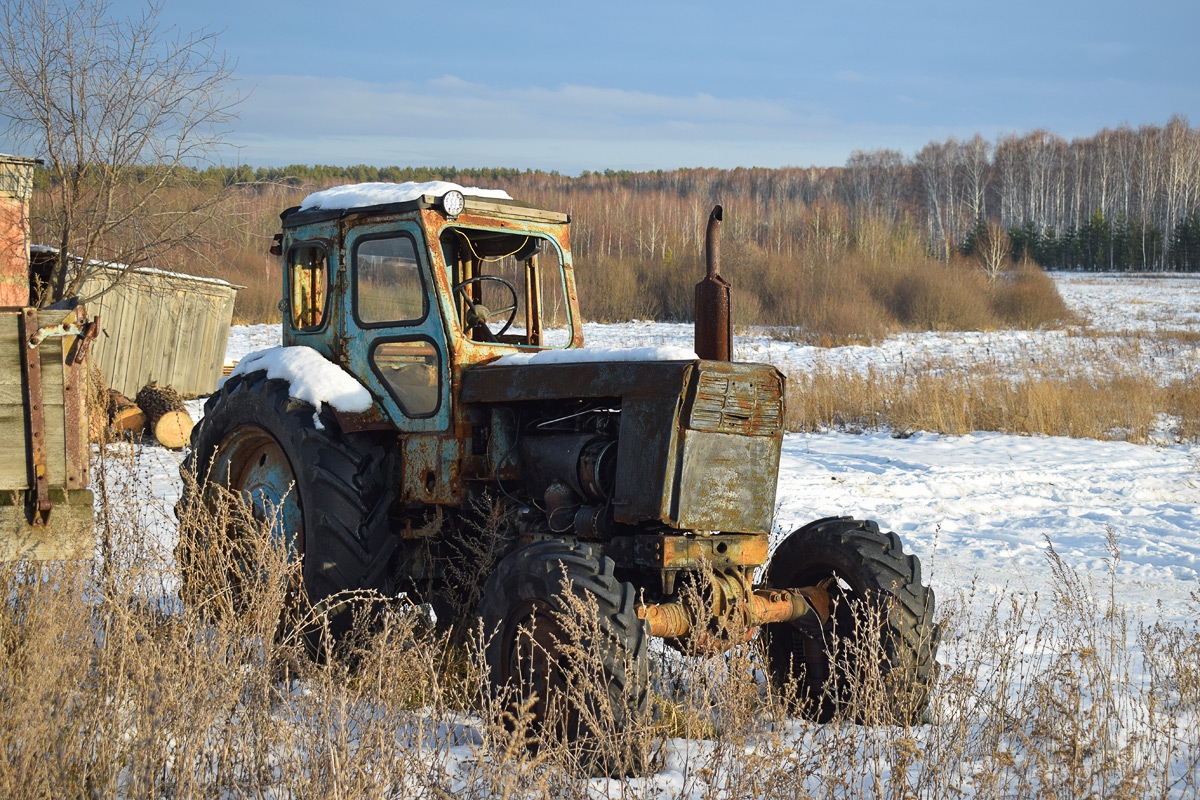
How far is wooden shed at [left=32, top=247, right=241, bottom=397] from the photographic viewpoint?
1483cm

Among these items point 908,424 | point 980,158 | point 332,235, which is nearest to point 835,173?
point 980,158

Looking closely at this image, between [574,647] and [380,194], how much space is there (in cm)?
A: 267

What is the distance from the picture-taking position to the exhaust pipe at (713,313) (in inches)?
168

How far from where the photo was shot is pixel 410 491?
488cm

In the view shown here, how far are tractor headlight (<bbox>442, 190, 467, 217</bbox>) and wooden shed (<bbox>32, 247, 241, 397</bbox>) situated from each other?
10.8m

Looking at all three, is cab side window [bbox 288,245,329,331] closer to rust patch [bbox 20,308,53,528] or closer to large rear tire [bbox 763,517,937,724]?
rust patch [bbox 20,308,53,528]

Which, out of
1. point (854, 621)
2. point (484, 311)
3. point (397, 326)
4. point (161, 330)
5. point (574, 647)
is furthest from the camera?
point (161, 330)

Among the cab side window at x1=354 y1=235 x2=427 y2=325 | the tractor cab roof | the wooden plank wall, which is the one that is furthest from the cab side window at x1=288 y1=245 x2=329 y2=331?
the wooden plank wall

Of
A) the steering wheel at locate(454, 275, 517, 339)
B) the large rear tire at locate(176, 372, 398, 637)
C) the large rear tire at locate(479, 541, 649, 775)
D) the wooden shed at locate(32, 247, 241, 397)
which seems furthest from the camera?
the wooden shed at locate(32, 247, 241, 397)

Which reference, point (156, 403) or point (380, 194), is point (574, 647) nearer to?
point (380, 194)

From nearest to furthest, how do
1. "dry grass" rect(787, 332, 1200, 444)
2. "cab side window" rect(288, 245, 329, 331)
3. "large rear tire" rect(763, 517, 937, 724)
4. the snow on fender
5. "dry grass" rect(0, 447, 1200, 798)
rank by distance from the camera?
"dry grass" rect(0, 447, 1200, 798)
"large rear tire" rect(763, 517, 937, 724)
the snow on fender
"cab side window" rect(288, 245, 329, 331)
"dry grass" rect(787, 332, 1200, 444)

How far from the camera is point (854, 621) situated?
174 inches

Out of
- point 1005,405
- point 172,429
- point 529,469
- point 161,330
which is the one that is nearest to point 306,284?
point 529,469

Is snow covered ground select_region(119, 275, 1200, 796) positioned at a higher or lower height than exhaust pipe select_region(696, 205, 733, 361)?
lower
